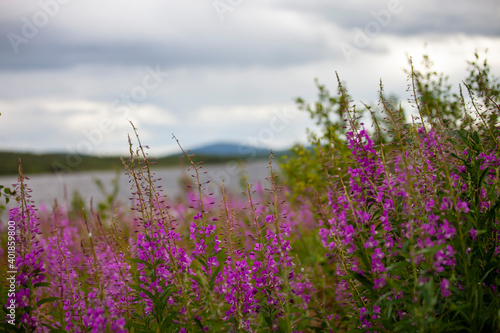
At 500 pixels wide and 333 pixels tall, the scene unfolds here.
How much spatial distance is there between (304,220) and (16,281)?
7.19 m

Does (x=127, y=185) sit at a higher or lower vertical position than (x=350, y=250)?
higher

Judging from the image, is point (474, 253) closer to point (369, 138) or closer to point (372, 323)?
point (372, 323)

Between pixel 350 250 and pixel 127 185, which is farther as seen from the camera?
pixel 127 185

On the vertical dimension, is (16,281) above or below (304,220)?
above

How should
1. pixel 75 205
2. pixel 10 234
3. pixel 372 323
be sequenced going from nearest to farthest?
1. pixel 372 323
2. pixel 10 234
3. pixel 75 205

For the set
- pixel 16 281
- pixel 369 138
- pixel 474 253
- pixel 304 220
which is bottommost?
pixel 304 220

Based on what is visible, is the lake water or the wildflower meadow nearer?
the wildflower meadow

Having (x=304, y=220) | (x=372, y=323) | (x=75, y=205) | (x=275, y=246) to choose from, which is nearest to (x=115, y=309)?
(x=275, y=246)

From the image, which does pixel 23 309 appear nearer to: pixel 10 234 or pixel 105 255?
→ pixel 10 234

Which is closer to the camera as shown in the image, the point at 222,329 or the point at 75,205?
the point at 222,329

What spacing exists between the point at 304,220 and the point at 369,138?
654 cm

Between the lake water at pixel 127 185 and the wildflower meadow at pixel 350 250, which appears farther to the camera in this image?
the lake water at pixel 127 185

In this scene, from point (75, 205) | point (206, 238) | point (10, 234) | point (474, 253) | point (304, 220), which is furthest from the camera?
point (75, 205)

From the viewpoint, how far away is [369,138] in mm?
3430
